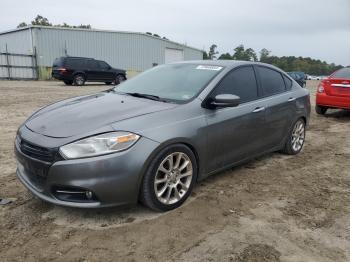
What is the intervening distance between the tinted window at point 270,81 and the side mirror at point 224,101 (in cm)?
117

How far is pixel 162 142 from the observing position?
3375mm

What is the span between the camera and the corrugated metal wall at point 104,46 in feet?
94.4

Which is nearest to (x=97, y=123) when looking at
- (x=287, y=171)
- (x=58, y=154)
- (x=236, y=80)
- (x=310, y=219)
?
(x=58, y=154)

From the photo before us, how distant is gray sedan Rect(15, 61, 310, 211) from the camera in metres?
3.13

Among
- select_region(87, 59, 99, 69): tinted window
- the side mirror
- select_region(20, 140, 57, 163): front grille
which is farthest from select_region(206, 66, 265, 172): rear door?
select_region(87, 59, 99, 69): tinted window

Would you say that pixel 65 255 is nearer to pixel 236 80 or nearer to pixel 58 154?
pixel 58 154

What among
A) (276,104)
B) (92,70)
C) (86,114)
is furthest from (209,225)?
(92,70)

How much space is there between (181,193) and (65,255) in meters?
1.33

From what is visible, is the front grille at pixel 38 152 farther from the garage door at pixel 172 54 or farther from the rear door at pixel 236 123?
the garage door at pixel 172 54

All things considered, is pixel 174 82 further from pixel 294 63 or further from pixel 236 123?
pixel 294 63

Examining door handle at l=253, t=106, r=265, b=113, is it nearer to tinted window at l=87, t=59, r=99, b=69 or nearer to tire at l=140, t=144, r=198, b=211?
tire at l=140, t=144, r=198, b=211

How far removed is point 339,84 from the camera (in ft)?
31.0

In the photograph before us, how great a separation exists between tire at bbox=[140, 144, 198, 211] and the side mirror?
63 centimetres

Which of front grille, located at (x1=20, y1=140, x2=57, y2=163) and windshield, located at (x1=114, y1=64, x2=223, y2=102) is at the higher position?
windshield, located at (x1=114, y1=64, x2=223, y2=102)
